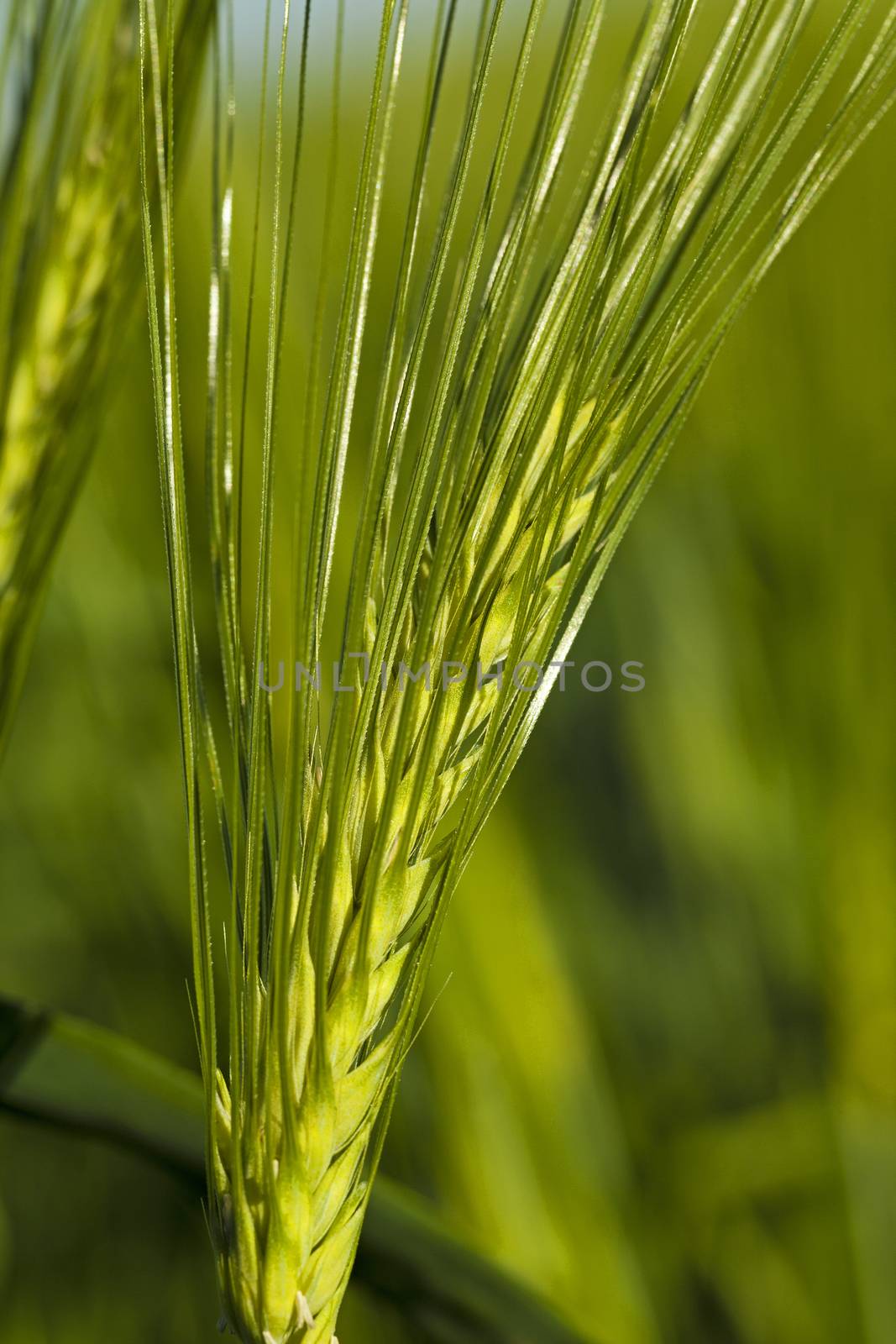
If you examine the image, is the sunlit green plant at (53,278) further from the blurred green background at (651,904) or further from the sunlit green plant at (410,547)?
the blurred green background at (651,904)

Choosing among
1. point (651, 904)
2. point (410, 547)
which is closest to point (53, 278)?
point (410, 547)

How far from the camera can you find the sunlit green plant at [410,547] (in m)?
0.18

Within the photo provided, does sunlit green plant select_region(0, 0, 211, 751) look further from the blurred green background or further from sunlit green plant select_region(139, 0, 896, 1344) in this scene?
the blurred green background

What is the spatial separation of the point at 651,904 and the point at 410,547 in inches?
20.8

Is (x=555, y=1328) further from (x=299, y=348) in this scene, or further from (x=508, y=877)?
(x=299, y=348)

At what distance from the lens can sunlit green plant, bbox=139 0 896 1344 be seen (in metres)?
0.18

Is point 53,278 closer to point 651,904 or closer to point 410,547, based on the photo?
point 410,547

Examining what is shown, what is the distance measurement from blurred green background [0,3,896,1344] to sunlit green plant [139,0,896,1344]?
34 cm

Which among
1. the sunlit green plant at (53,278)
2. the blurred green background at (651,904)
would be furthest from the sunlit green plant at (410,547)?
the blurred green background at (651,904)

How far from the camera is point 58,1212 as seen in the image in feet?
2.07

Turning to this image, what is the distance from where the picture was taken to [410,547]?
18cm

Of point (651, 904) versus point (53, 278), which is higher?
point (53, 278)

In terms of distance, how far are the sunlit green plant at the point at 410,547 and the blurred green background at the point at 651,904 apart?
340mm

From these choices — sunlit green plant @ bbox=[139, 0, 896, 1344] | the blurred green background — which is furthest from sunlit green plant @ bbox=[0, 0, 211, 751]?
the blurred green background
